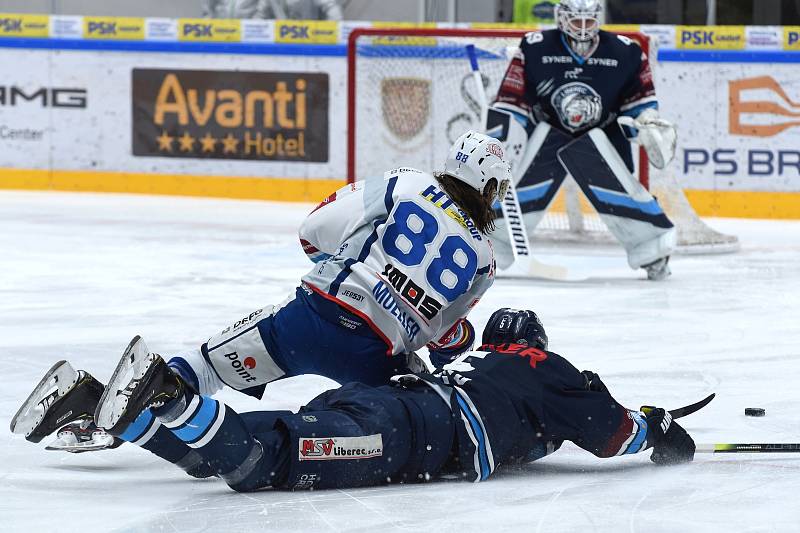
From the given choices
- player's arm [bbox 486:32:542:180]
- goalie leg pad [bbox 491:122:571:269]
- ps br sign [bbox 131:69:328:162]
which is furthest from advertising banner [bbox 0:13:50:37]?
goalie leg pad [bbox 491:122:571:269]

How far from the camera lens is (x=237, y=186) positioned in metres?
10.4

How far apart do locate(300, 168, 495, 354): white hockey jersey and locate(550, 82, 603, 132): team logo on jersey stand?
371 cm

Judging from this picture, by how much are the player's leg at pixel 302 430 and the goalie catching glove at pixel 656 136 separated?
13.0 feet

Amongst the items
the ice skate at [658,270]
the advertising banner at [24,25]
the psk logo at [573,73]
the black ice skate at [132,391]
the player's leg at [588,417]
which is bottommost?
the ice skate at [658,270]

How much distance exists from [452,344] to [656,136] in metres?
3.56

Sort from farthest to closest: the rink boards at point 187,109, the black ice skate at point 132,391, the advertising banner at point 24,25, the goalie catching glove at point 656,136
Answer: the advertising banner at point 24,25 → the rink boards at point 187,109 → the goalie catching glove at point 656,136 → the black ice skate at point 132,391

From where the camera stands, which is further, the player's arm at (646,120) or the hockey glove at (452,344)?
the player's arm at (646,120)

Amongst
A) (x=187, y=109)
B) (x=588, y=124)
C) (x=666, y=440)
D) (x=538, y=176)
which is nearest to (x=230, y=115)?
(x=187, y=109)

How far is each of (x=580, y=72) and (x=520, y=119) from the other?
0.40 meters

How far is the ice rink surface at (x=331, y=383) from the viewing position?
262 centimetres

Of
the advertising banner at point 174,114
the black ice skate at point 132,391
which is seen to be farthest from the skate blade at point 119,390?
the advertising banner at point 174,114

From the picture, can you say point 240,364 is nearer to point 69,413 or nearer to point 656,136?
point 69,413

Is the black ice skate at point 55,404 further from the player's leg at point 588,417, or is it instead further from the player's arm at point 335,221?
the player's leg at point 588,417

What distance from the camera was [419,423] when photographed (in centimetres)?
277
